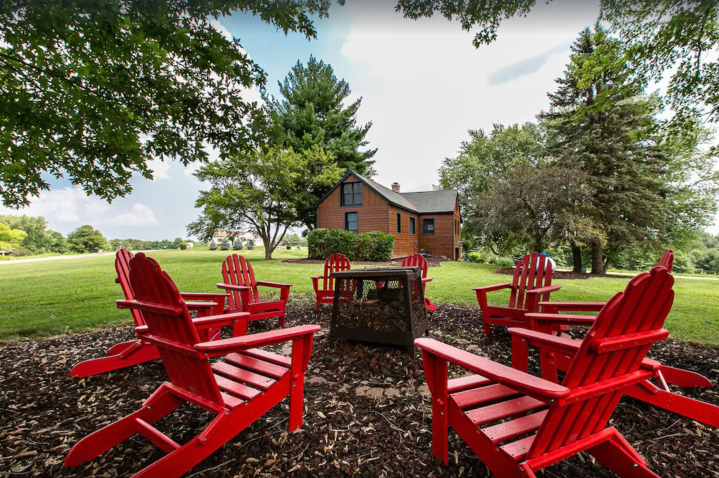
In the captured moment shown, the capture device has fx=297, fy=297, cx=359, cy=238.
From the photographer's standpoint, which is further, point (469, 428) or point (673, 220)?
point (673, 220)

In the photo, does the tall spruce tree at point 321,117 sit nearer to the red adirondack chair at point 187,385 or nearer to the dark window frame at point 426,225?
the dark window frame at point 426,225

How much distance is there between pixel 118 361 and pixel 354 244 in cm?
1315

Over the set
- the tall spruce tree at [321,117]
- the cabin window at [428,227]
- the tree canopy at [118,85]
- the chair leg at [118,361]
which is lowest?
the chair leg at [118,361]

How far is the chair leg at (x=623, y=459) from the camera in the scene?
4.32 feet

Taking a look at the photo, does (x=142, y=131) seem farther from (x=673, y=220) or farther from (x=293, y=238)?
(x=293, y=238)

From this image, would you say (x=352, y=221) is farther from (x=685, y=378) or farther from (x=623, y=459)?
(x=623, y=459)

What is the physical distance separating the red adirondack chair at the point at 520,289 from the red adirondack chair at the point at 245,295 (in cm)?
255

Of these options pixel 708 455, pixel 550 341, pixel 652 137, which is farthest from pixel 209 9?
pixel 652 137

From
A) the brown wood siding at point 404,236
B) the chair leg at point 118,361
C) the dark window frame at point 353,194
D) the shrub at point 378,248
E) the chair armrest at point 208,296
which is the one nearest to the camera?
the chair leg at point 118,361

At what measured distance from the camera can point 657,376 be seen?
2.21 meters

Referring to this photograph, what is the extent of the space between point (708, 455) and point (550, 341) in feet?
3.52

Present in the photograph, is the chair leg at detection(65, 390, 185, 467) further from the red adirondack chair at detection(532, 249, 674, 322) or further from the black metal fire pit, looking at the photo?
the red adirondack chair at detection(532, 249, 674, 322)

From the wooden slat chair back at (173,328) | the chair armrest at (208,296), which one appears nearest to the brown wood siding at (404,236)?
the chair armrest at (208,296)

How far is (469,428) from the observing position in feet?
4.77
